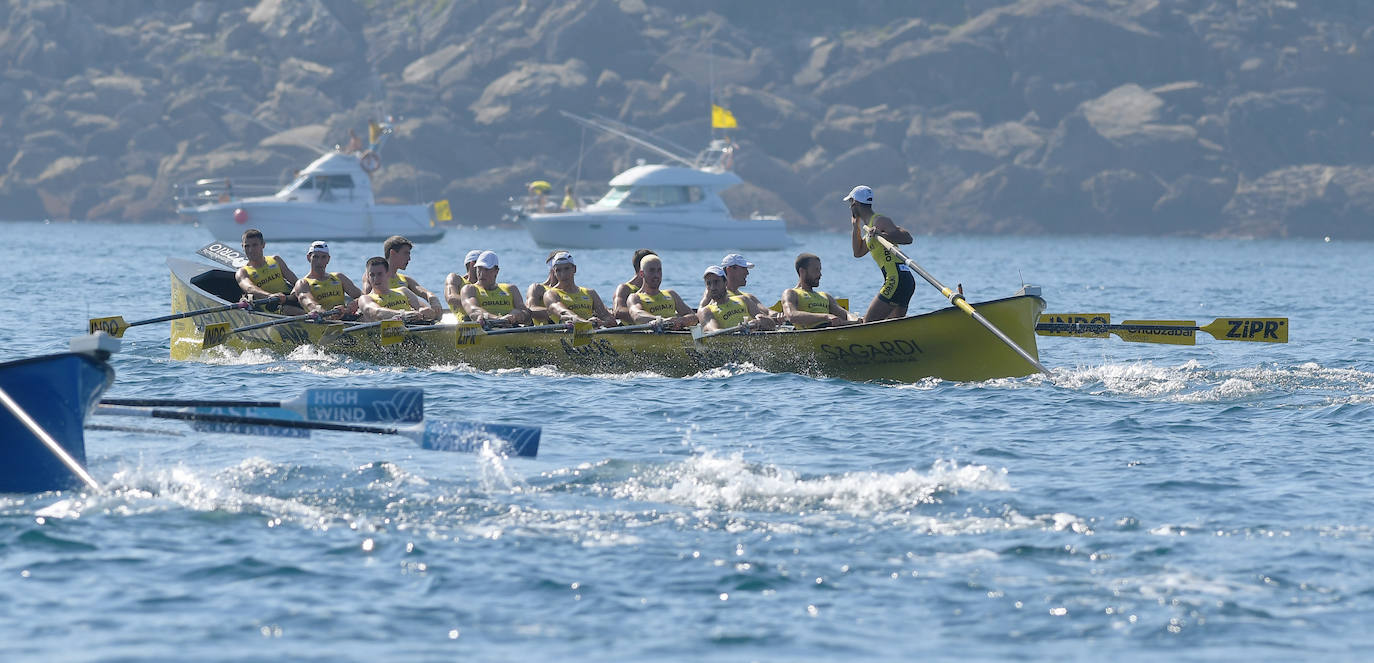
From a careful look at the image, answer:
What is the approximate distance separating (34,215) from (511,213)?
29.1 m

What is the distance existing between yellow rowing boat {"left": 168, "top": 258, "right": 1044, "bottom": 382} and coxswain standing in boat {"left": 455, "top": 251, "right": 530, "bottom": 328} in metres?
0.45

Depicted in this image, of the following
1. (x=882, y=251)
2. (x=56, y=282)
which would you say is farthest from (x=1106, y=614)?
(x=56, y=282)

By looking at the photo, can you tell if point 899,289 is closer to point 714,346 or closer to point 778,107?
A: point 714,346

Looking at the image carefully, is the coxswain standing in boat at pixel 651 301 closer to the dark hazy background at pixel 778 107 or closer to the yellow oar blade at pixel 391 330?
the yellow oar blade at pixel 391 330

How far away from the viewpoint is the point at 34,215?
312ft

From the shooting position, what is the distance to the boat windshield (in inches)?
2517

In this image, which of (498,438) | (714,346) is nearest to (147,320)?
(714,346)

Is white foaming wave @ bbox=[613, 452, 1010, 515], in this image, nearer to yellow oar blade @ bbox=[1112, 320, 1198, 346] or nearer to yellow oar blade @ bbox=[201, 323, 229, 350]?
yellow oar blade @ bbox=[1112, 320, 1198, 346]

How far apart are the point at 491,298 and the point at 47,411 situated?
29.4 feet

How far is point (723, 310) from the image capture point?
17.1 meters

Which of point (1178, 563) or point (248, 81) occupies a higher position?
point (248, 81)

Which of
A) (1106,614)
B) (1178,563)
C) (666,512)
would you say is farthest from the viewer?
(666,512)

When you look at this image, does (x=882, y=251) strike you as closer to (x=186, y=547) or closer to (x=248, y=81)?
(x=186, y=547)

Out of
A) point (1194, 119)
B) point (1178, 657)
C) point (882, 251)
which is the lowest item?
point (1178, 657)
